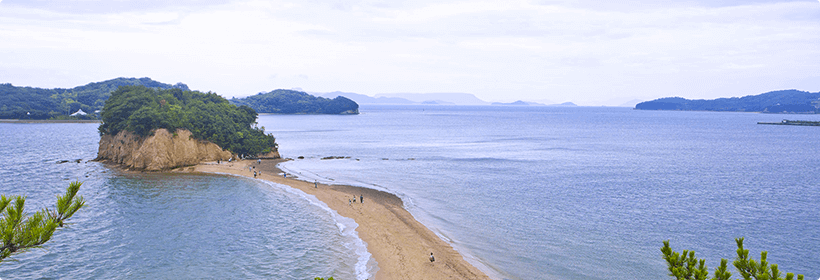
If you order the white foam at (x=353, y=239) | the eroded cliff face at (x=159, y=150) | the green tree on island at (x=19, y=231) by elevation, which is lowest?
the white foam at (x=353, y=239)

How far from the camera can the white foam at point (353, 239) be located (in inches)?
1221

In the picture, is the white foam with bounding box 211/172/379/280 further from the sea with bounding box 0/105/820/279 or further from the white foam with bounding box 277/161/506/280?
the white foam with bounding box 277/161/506/280

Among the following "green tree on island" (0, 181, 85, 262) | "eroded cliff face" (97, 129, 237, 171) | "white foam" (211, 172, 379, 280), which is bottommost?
"white foam" (211, 172, 379, 280)

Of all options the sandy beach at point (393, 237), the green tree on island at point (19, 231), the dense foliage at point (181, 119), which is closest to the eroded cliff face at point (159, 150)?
the dense foliage at point (181, 119)

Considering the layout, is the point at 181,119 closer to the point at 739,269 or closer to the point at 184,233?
the point at 184,233

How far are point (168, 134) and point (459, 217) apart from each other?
1944 inches

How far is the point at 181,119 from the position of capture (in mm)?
73250

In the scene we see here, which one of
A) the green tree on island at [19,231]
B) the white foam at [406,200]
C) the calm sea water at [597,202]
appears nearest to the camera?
the green tree on island at [19,231]

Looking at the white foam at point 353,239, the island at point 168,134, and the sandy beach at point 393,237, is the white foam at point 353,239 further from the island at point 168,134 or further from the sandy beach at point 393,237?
the island at point 168,134

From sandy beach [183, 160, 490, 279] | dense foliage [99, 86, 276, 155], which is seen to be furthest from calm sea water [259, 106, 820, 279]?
dense foliage [99, 86, 276, 155]

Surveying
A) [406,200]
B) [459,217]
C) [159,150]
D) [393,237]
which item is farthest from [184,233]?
[159,150]

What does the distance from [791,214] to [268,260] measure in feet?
165

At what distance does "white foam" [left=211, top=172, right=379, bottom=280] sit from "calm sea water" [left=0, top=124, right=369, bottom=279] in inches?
7.7

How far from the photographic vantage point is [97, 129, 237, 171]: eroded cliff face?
6819cm
